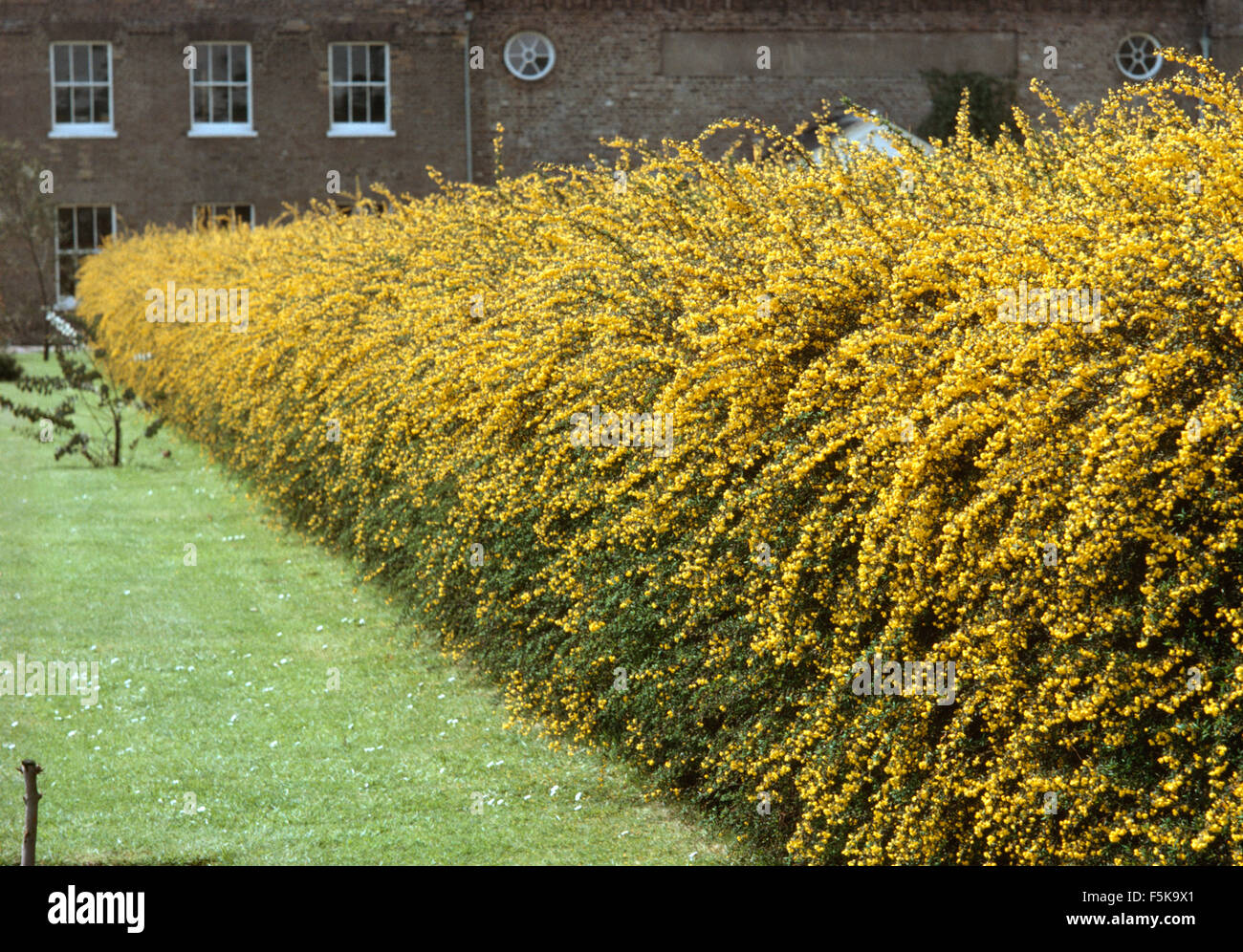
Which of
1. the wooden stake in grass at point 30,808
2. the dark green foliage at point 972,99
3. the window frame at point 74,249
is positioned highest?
the dark green foliage at point 972,99

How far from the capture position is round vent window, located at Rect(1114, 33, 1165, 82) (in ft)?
103

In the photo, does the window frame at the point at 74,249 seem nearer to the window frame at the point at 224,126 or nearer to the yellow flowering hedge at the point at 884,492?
the window frame at the point at 224,126

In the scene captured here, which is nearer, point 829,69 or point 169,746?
point 169,746

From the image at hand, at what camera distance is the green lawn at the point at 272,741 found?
4.79 meters

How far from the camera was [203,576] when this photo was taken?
9062mm

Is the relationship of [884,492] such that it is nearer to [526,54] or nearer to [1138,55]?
[526,54]

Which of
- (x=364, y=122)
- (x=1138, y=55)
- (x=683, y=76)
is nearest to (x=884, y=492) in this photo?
(x=683, y=76)

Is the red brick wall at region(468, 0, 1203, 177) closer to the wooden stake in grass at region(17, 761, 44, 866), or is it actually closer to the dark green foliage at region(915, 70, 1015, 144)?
the dark green foliage at region(915, 70, 1015, 144)

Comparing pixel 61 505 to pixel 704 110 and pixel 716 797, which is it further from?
pixel 704 110

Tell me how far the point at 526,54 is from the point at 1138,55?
13830 millimetres

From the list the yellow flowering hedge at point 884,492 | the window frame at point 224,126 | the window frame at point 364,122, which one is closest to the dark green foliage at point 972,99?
the window frame at point 364,122

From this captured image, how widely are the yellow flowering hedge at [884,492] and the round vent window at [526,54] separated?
2451 centimetres

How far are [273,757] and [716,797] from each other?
1921mm
